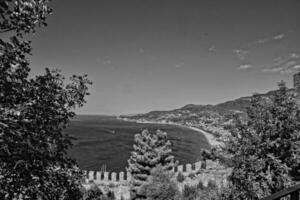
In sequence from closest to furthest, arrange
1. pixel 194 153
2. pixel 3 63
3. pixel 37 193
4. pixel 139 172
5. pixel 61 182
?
pixel 3 63 → pixel 37 193 → pixel 61 182 → pixel 139 172 → pixel 194 153

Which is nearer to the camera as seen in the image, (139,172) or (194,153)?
(139,172)

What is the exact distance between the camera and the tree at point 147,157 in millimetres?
22784

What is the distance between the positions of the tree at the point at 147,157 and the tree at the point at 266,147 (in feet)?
45.3

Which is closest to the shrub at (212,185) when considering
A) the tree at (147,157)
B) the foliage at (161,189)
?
the tree at (147,157)

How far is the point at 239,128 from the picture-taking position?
9.36 meters

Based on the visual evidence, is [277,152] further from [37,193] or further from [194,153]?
[194,153]

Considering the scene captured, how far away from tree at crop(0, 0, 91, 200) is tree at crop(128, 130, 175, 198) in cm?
1822

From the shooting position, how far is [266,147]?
8.46 m

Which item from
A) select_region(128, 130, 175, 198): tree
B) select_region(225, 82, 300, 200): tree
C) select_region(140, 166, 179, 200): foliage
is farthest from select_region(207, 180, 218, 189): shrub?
select_region(225, 82, 300, 200): tree

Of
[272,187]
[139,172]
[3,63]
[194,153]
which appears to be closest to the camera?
[3,63]

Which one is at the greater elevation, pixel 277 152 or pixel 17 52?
pixel 17 52

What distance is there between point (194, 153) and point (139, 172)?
50889mm

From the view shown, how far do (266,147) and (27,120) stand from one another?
291 inches

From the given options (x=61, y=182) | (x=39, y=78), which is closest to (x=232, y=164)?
(x=61, y=182)
